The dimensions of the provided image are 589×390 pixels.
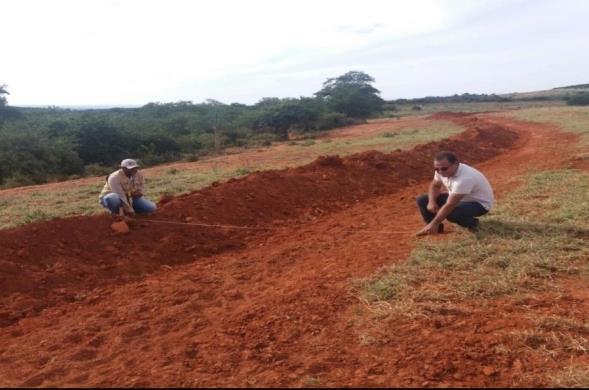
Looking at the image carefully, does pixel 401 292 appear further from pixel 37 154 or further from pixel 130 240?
pixel 37 154

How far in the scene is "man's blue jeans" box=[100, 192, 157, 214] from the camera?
7.29 metres

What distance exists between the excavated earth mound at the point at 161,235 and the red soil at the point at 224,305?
0.07 ft

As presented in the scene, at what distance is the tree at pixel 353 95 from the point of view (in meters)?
43.5

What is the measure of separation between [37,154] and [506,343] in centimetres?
1816

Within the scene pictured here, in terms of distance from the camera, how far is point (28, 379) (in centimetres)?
345

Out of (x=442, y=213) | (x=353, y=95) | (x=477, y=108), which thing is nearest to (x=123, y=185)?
(x=442, y=213)

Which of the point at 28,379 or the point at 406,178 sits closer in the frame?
the point at 28,379

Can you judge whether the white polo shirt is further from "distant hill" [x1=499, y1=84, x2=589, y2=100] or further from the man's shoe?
"distant hill" [x1=499, y1=84, x2=589, y2=100]

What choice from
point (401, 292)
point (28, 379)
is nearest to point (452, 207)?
point (401, 292)

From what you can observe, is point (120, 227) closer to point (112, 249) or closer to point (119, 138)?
point (112, 249)

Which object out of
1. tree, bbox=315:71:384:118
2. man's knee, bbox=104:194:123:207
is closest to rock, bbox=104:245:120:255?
man's knee, bbox=104:194:123:207

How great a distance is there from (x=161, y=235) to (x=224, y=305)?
8.58 feet

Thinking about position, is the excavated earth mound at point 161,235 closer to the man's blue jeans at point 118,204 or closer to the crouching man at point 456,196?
the man's blue jeans at point 118,204

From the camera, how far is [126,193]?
7543 millimetres
